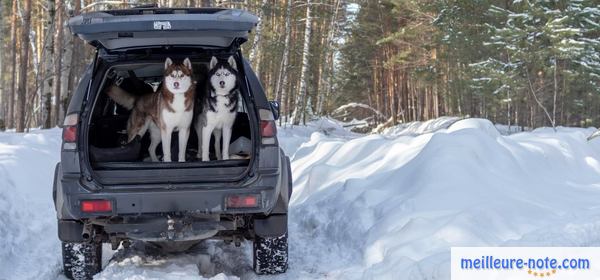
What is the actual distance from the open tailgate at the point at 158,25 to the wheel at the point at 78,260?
178cm

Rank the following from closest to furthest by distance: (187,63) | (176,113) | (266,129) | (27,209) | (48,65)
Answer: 1. (266,129)
2. (187,63)
3. (176,113)
4. (27,209)
5. (48,65)

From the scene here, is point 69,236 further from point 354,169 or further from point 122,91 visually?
point 354,169

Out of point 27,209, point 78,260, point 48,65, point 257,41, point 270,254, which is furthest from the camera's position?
point 257,41

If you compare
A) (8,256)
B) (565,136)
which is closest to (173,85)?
(8,256)

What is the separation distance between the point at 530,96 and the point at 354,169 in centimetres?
1443

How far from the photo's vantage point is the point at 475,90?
21.2 metres

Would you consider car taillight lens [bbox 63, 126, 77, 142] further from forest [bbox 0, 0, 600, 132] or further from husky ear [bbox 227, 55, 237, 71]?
forest [bbox 0, 0, 600, 132]

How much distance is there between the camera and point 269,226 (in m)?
5.29

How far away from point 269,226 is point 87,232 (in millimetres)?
1549

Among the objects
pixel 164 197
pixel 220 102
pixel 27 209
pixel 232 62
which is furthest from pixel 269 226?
pixel 27 209

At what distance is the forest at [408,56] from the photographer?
60.4ft

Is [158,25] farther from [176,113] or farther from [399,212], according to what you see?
[399,212]

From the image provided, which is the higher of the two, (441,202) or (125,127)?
(125,127)

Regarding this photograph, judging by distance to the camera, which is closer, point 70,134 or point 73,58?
point 70,134
